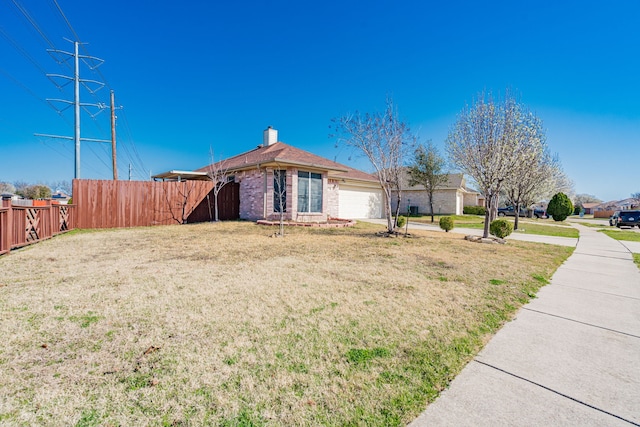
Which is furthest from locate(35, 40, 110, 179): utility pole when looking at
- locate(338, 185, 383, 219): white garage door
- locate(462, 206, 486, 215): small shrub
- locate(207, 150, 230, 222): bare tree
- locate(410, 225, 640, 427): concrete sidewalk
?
locate(462, 206, 486, 215): small shrub

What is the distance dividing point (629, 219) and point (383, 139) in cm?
2033

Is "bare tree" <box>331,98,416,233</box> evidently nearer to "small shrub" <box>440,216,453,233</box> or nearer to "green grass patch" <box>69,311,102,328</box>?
"small shrub" <box>440,216,453,233</box>

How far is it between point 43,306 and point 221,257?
327cm

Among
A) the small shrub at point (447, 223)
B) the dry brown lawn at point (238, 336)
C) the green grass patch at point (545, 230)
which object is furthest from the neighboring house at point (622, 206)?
the dry brown lawn at point (238, 336)

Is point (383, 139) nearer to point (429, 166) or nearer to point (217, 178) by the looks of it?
point (217, 178)

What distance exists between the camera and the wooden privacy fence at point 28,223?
20.4 feet

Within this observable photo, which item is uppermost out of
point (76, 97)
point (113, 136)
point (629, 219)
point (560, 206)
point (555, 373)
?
point (76, 97)

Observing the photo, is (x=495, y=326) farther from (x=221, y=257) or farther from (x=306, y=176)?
(x=306, y=176)

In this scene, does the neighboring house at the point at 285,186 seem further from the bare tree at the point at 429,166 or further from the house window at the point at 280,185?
the bare tree at the point at 429,166

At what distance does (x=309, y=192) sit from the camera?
14.3 meters

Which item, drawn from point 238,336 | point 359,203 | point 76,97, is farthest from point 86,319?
point 359,203

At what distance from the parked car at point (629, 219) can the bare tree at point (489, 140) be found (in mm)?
16325

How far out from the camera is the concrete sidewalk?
71.2 inches

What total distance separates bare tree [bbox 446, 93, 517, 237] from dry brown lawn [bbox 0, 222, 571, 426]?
521cm
